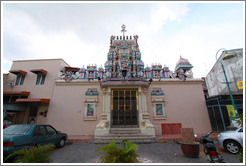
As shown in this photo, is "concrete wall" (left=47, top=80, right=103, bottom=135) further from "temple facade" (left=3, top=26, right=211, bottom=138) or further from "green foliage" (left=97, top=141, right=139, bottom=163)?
"green foliage" (left=97, top=141, right=139, bottom=163)

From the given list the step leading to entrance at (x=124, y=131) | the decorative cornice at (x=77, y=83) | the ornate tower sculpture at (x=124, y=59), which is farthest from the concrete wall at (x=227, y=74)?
the decorative cornice at (x=77, y=83)

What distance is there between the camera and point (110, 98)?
9570mm

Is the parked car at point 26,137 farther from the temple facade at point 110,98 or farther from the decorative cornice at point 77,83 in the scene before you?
the decorative cornice at point 77,83

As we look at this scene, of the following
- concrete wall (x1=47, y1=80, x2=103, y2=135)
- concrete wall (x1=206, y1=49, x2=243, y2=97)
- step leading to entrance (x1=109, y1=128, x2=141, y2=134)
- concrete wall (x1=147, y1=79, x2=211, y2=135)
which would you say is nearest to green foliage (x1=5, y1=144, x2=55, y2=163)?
step leading to entrance (x1=109, y1=128, x2=141, y2=134)

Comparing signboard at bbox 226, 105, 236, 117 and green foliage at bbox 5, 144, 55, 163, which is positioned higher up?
signboard at bbox 226, 105, 236, 117

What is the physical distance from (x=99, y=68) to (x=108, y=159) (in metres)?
9.24

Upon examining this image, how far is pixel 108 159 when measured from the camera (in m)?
3.15

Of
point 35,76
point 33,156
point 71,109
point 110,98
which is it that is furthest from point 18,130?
point 35,76

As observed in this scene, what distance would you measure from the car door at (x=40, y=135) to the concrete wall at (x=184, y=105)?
7591mm

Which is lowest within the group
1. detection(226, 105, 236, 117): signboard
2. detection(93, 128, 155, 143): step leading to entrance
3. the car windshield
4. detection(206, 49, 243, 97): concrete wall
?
detection(93, 128, 155, 143): step leading to entrance

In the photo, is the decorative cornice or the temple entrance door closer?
the temple entrance door

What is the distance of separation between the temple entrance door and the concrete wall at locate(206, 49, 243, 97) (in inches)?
418

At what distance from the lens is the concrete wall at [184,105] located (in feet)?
31.1

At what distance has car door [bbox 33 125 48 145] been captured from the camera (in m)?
5.12
